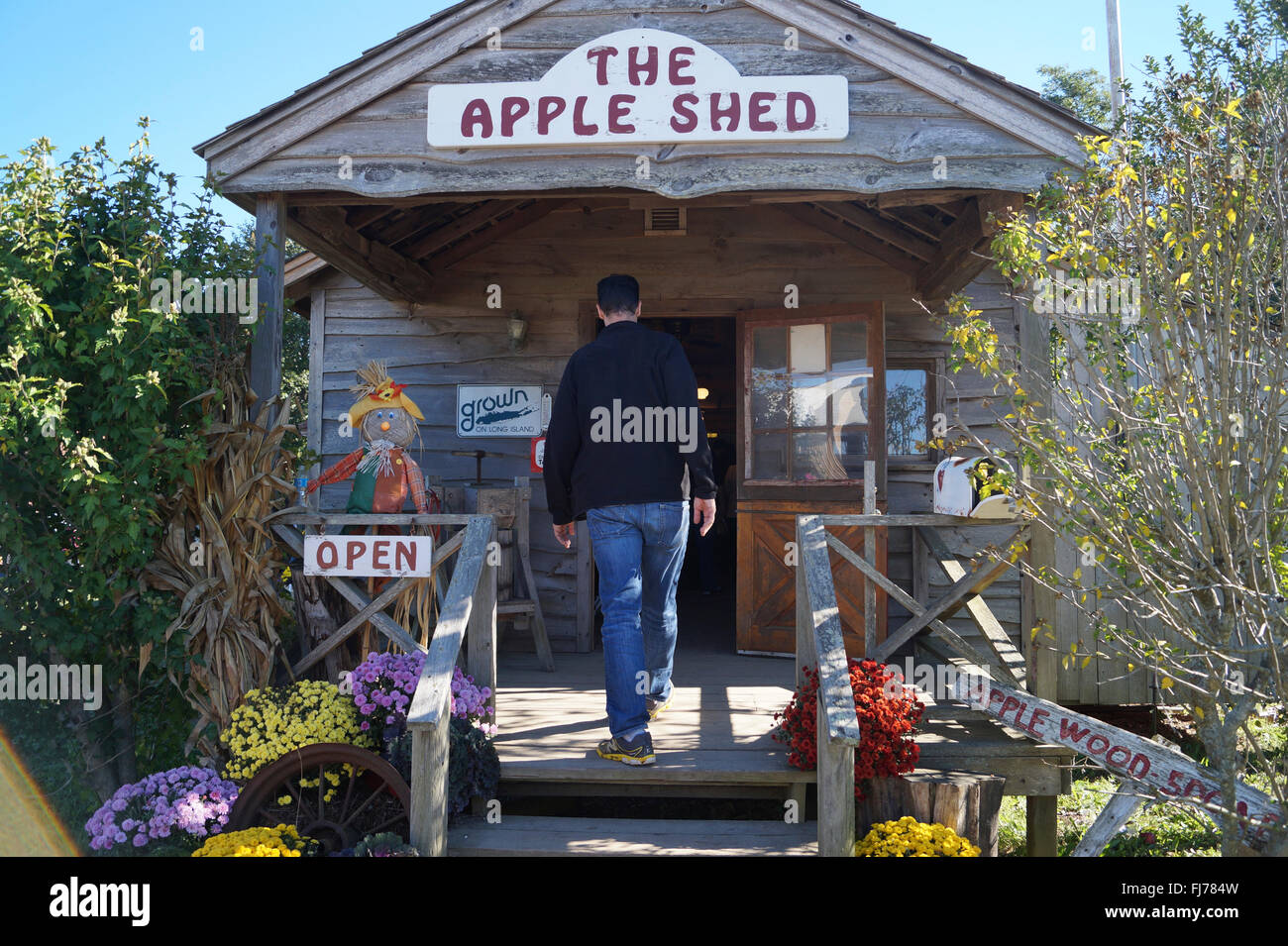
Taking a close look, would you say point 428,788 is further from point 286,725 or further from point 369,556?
point 369,556

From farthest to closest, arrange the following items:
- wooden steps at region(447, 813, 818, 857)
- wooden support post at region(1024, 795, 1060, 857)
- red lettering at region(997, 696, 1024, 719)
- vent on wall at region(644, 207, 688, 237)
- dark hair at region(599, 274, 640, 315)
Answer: vent on wall at region(644, 207, 688, 237), wooden support post at region(1024, 795, 1060, 857), red lettering at region(997, 696, 1024, 719), dark hair at region(599, 274, 640, 315), wooden steps at region(447, 813, 818, 857)

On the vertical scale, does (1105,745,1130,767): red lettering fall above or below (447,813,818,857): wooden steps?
above

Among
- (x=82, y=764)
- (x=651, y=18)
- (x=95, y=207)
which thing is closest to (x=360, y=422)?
(x=95, y=207)

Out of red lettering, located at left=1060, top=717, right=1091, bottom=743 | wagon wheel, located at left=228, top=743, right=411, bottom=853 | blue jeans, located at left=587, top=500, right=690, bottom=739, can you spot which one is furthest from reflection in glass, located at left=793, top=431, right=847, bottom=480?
wagon wheel, located at left=228, top=743, right=411, bottom=853

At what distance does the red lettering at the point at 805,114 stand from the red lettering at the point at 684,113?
465 mm

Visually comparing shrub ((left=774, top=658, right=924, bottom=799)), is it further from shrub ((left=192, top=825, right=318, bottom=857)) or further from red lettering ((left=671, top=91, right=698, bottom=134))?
red lettering ((left=671, top=91, right=698, bottom=134))

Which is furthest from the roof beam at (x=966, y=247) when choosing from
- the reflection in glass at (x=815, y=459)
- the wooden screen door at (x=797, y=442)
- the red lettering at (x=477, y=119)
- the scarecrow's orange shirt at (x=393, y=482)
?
the scarecrow's orange shirt at (x=393, y=482)

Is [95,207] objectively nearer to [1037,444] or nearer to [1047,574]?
[1037,444]

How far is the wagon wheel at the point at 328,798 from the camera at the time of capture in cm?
387

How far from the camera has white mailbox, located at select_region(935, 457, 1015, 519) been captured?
4852 millimetres

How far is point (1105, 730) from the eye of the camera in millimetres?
4227

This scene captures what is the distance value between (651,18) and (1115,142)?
2.35 metres

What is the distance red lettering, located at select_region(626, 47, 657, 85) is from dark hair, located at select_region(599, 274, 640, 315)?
1190 millimetres
